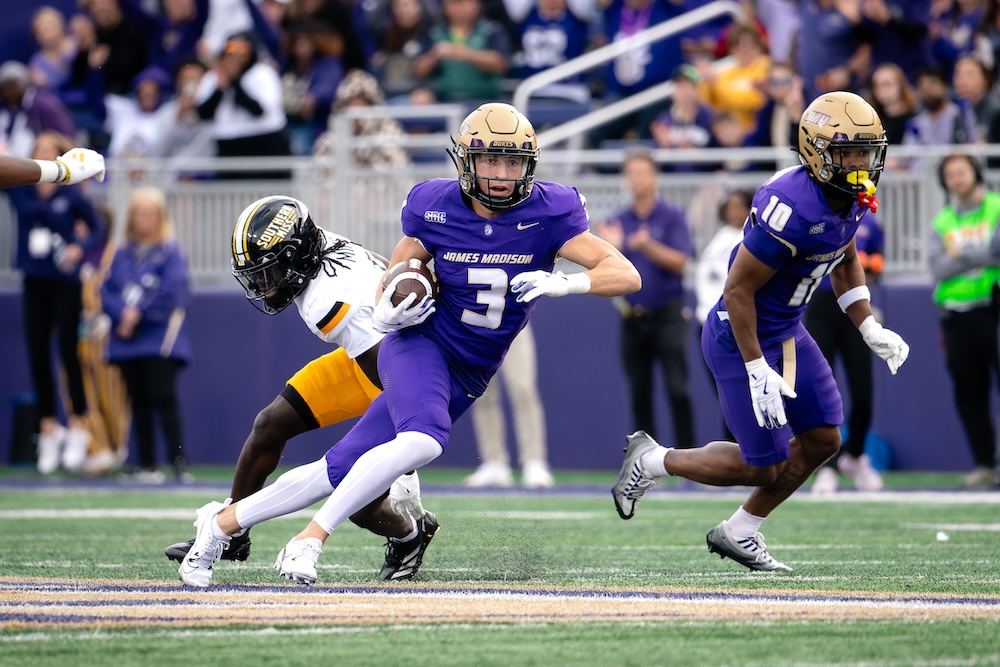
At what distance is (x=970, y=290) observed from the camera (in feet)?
35.2

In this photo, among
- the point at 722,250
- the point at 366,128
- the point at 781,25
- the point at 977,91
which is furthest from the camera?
the point at 781,25

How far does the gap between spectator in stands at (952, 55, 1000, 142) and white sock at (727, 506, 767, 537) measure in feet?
21.1

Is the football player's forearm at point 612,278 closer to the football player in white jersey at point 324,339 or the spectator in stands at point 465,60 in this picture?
the football player in white jersey at point 324,339

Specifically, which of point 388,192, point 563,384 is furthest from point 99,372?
point 563,384

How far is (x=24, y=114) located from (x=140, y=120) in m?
1.57

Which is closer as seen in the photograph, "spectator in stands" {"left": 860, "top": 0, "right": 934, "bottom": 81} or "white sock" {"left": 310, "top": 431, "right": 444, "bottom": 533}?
"white sock" {"left": 310, "top": 431, "right": 444, "bottom": 533}

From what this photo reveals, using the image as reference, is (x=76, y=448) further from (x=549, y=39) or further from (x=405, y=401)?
(x=405, y=401)

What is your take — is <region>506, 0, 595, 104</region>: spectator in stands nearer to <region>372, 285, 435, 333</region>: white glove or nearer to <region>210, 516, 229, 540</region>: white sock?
<region>372, 285, 435, 333</region>: white glove

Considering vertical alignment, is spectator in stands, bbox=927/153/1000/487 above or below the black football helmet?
below

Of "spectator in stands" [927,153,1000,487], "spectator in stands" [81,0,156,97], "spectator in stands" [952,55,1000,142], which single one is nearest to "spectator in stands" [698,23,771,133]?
"spectator in stands" [952,55,1000,142]

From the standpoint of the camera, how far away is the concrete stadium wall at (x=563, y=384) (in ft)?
40.1

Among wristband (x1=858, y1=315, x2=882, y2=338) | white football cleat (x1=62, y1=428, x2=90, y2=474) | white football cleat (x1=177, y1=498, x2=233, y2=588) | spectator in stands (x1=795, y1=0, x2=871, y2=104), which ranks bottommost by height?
white football cleat (x1=62, y1=428, x2=90, y2=474)

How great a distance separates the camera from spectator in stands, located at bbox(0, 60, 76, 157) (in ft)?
44.3

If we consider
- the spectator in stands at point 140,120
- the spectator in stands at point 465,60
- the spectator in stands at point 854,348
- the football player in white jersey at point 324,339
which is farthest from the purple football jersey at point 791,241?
the spectator in stands at point 140,120
